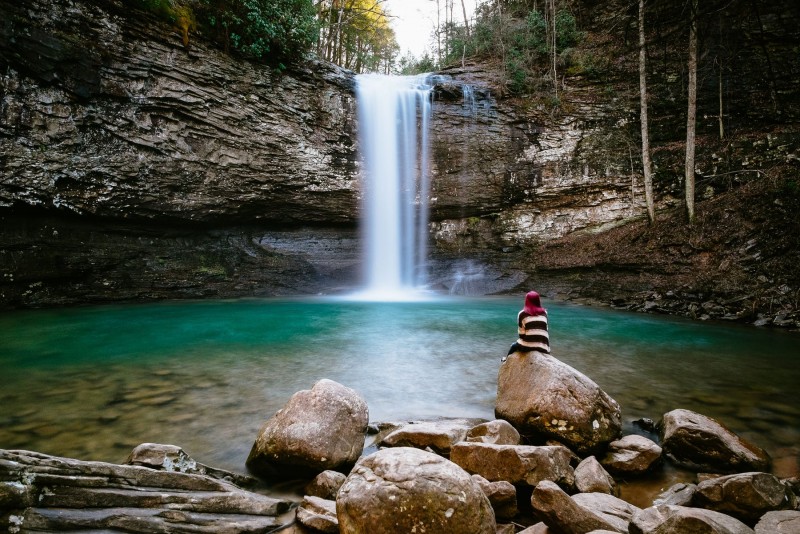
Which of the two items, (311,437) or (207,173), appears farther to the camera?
(207,173)

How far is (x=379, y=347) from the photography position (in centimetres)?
837

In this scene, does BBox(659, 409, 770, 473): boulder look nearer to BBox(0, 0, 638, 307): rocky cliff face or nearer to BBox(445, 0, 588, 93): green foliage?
BBox(0, 0, 638, 307): rocky cliff face

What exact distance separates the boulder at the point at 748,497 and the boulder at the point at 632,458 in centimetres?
71

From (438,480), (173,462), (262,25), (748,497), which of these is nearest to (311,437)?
(173,462)

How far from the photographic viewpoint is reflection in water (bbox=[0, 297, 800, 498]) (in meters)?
4.03

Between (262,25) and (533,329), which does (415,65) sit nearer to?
(262,25)

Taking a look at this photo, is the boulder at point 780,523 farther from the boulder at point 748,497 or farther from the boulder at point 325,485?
the boulder at point 325,485

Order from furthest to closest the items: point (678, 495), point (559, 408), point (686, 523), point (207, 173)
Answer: point (207, 173)
point (559, 408)
point (678, 495)
point (686, 523)

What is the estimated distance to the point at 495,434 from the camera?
11.3ft

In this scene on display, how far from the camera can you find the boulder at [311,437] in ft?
10.2

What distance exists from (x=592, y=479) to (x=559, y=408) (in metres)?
0.80

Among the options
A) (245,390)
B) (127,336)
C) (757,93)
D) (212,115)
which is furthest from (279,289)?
(757,93)

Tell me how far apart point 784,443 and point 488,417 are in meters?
2.78

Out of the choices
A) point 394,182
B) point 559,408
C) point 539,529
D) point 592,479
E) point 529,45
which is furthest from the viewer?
point 529,45
